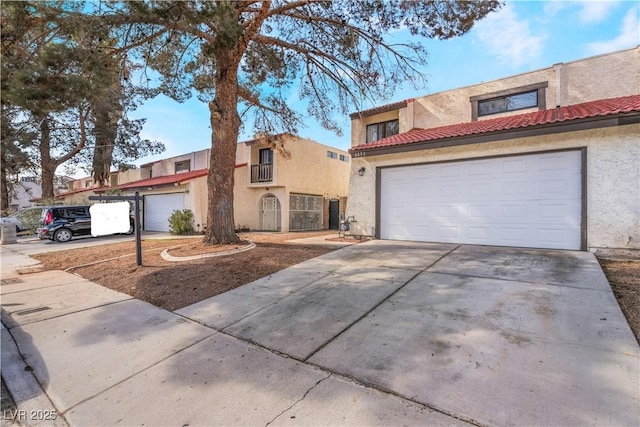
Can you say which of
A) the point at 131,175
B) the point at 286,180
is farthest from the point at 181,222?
the point at 131,175

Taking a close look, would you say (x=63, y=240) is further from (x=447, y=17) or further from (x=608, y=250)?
(x=608, y=250)

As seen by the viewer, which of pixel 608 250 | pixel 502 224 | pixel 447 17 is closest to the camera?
pixel 608 250

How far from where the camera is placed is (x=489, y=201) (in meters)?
8.23

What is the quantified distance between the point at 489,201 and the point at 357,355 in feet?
22.8

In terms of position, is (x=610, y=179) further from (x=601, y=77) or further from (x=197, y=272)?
(x=197, y=272)

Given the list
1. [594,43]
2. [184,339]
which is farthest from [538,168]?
[184,339]

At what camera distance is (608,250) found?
6.69 meters

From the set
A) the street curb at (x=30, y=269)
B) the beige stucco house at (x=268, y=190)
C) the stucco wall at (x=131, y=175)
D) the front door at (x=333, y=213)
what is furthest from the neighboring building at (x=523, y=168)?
the stucco wall at (x=131, y=175)

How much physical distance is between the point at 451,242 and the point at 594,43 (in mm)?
7335

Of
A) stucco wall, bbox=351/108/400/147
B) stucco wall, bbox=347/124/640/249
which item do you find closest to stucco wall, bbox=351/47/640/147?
stucco wall, bbox=351/108/400/147

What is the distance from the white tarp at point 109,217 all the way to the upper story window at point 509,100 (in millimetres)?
11744

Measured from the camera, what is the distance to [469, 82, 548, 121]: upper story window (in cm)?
1037

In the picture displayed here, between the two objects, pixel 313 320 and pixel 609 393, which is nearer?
pixel 609 393

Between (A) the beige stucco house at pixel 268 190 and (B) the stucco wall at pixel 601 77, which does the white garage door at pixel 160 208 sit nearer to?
(A) the beige stucco house at pixel 268 190
